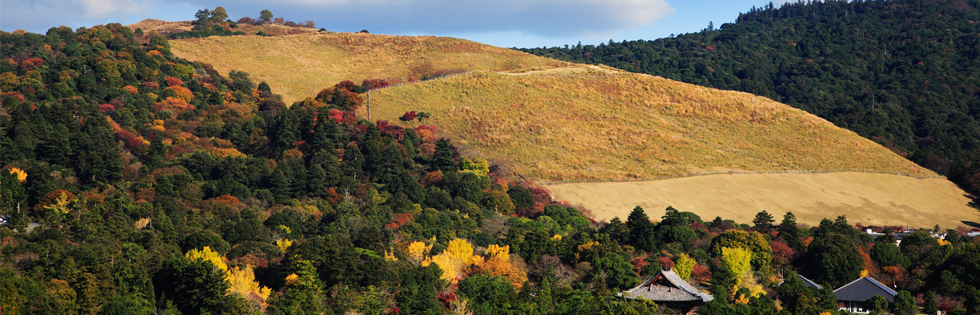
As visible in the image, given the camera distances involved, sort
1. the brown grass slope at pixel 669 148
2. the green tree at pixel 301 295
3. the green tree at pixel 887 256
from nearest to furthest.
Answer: the green tree at pixel 301 295, the green tree at pixel 887 256, the brown grass slope at pixel 669 148

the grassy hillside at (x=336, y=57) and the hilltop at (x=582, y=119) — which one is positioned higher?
the grassy hillside at (x=336, y=57)

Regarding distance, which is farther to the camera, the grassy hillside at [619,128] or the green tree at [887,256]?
the grassy hillside at [619,128]

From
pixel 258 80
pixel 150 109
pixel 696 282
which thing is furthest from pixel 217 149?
pixel 696 282

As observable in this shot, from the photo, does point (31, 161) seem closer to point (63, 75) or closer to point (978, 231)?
point (63, 75)

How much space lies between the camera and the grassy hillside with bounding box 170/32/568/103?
12838cm

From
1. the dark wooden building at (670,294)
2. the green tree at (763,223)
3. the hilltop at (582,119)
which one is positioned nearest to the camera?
the dark wooden building at (670,294)

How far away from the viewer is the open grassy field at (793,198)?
263ft

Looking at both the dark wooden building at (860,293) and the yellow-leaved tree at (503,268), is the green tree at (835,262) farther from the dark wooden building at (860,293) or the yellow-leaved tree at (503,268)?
the yellow-leaved tree at (503,268)

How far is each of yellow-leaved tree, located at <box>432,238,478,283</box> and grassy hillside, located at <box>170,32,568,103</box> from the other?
221 feet

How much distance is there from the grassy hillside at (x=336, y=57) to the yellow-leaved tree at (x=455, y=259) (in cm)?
6730

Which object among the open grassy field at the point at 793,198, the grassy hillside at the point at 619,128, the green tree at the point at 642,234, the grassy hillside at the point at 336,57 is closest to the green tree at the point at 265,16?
the grassy hillside at the point at 336,57

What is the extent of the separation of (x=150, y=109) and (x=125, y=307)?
60.6 m

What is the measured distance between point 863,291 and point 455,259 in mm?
27978

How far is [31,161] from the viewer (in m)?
65.9
